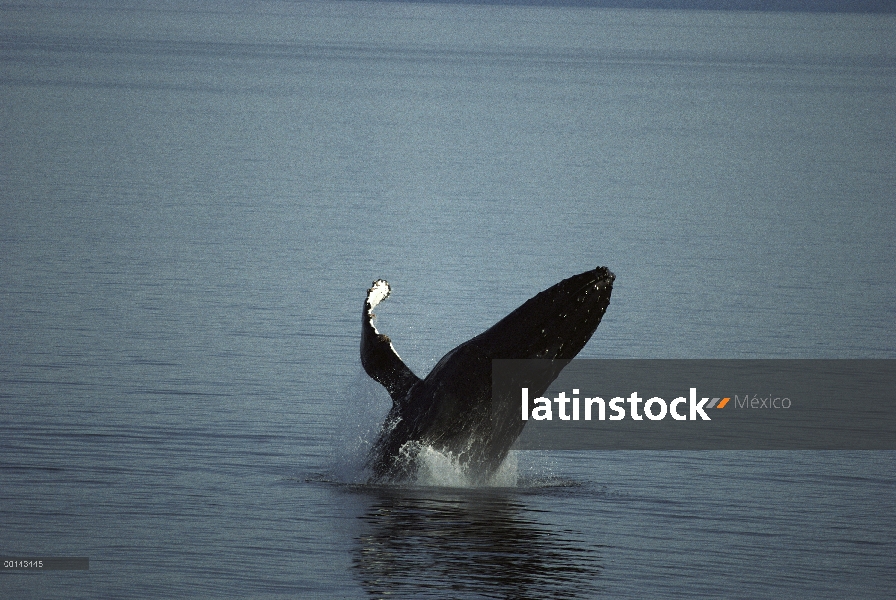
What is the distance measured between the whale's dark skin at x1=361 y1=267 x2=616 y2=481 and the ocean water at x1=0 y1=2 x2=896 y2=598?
353 millimetres

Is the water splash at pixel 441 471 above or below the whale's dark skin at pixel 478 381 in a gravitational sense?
below

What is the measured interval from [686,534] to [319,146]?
44644 mm

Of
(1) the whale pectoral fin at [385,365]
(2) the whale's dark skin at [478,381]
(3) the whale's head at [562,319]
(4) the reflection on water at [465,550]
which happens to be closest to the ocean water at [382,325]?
(4) the reflection on water at [465,550]

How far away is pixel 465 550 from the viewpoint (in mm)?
15617

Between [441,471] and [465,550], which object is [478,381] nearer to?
[441,471]

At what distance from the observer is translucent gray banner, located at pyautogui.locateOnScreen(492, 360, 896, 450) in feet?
69.7

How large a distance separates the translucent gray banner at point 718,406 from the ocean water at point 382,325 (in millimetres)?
686

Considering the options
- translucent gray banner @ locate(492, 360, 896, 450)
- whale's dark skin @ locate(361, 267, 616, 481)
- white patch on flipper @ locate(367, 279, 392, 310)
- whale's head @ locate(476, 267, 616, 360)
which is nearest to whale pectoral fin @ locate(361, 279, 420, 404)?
whale's dark skin @ locate(361, 267, 616, 481)

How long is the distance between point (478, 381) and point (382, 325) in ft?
34.6

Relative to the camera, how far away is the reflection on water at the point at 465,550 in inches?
574

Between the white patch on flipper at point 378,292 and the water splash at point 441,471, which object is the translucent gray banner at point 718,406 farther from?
the white patch on flipper at point 378,292

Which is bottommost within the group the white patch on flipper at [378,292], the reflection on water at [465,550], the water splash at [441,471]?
the reflection on water at [465,550]

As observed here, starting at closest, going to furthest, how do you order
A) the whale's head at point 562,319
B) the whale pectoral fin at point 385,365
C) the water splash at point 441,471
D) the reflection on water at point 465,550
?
1. the reflection on water at point 465,550
2. the whale's head at point 562,319
3. the water splash at point 441,471
4. the whale pectoral fin at point 385,365

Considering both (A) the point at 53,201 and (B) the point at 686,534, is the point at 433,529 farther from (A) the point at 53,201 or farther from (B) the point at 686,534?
(A) the point at 53,201
